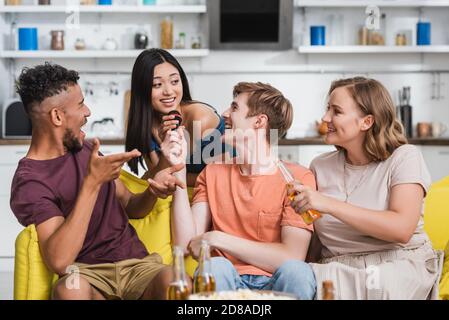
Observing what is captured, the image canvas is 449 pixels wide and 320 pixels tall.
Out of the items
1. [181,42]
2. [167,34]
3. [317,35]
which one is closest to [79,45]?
[167,34]

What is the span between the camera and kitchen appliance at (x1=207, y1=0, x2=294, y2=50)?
5.62m

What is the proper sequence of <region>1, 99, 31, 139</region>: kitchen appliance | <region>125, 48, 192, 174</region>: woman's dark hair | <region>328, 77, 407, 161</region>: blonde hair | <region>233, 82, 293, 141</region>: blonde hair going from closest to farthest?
<region>328, 77, 407, 161</region>: blonde hair < <region>233, 82, 293, 141</region>: blonde hair < <region>125, 48, 192, 174</region>: woman's dark hair < <region>1, 99, 31, 139</region>: kitchen appliance

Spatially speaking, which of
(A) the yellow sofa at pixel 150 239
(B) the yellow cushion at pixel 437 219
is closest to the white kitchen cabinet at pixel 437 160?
(A) the yellow sofa at pixel 150 239

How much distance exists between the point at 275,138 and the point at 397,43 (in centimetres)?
344

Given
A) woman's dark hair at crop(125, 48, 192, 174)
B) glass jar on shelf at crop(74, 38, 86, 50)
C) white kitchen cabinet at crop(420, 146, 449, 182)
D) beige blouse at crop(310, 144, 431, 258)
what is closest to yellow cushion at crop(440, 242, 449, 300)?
beige blouse at crop(310, 144, 431, 258)

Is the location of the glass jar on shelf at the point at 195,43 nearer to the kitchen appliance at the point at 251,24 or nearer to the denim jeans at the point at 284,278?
the kitchen appliance at the point at 251,24

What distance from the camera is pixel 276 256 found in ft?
7.68

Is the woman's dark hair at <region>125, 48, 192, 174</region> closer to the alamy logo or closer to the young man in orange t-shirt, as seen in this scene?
the young man in orange t-shirt

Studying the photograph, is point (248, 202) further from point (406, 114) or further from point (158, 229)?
point (406, 114)

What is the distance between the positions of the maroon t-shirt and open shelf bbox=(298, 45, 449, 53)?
3.32m

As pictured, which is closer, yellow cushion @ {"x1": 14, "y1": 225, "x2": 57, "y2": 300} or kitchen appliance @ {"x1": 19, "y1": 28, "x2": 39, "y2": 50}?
yellow cushion @ {"x1": 14, "y1": 225, "x2": 57, "y2": 300}

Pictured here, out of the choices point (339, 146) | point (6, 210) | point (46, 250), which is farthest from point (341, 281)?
point (6, 210)

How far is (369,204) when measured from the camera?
2406mm

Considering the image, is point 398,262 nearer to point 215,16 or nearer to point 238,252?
point 238,252
